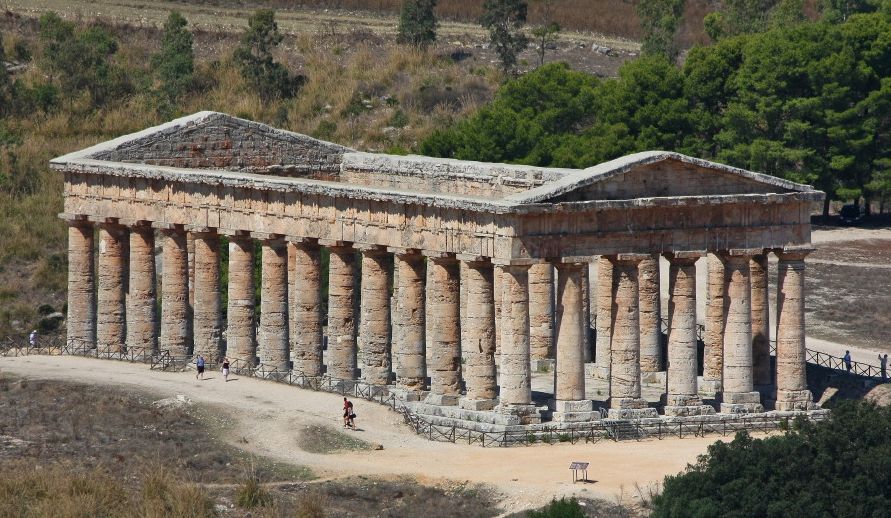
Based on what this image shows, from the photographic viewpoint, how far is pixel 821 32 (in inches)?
4692

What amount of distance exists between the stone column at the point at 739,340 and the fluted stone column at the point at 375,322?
39.0 ft

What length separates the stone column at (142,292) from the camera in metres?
89.5

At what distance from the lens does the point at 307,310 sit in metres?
84.2

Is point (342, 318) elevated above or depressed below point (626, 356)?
above

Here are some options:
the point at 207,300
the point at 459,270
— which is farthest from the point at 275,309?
the point at 459,270

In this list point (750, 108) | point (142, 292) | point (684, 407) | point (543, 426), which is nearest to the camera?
point (543, 426)

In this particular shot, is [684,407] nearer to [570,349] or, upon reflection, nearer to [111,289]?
[570,349]

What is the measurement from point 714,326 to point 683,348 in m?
3.47

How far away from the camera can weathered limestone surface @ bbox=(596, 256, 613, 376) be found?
79875 mm

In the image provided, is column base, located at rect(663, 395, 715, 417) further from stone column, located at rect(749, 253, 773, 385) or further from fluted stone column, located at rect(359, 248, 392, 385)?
fluted stone column, located at rect(359, 248, 392, 385)

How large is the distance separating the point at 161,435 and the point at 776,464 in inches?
784

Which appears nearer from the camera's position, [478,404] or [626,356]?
[626,356]

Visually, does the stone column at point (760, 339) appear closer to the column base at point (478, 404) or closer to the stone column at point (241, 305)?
the column base at point (478, 404)

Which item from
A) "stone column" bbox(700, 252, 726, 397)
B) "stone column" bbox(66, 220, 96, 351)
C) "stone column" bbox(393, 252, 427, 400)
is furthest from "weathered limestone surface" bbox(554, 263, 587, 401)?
"stone column" bbox(66, 220, 96, 351)
